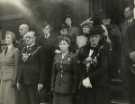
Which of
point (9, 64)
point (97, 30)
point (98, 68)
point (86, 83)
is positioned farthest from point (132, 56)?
point (9, 64)

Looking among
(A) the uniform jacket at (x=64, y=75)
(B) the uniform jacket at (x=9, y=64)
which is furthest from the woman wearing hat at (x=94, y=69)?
(B) the uniform jacket at (x=9, y=64)

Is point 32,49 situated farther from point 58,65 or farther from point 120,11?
point 120,11

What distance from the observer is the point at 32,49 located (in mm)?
4309

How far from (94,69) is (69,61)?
0.38 metres

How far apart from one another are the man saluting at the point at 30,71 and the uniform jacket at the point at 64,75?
0.78 ft

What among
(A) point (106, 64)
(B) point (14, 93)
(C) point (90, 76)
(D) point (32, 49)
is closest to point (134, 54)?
(A) point (106, 64)

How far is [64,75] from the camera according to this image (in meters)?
3.96

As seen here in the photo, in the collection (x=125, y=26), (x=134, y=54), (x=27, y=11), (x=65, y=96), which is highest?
(x=27, y=11)

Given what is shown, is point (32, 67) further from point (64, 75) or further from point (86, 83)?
point (86, 83)

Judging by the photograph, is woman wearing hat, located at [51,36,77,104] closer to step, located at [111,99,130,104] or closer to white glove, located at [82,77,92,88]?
white glove, located at [82,77,92,88]

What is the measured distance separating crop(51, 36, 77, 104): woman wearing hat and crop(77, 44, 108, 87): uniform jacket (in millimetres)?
167

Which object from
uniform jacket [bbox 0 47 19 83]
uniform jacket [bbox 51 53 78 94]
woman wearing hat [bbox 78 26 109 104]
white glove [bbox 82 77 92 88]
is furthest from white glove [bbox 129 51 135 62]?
uniform jacket [bbox 0 47 19 83]

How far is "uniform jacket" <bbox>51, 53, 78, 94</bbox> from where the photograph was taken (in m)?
3.91

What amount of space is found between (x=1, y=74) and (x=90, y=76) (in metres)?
1.61
